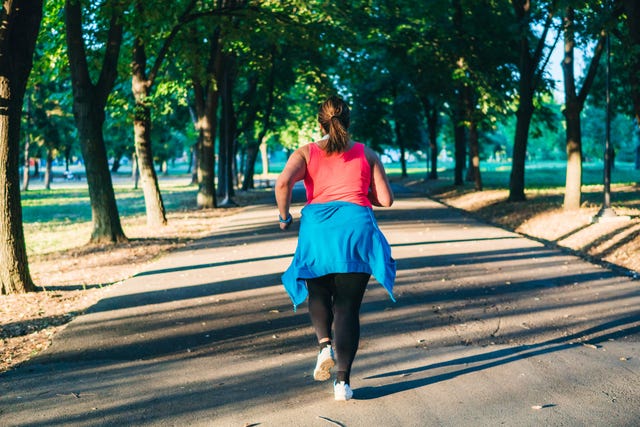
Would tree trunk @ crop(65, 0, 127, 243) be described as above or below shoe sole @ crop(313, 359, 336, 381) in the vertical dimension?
above

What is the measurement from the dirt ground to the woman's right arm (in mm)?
3287

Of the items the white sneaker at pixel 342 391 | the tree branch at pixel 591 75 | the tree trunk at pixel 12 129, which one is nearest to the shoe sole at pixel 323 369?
the white sneaker at pixel 342 391

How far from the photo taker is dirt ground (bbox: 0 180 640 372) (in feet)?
27.2

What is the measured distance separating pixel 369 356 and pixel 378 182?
1765 mm

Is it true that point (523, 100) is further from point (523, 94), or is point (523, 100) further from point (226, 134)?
point (226, 134)

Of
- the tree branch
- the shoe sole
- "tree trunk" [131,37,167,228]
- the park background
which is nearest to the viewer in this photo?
the shoe sole

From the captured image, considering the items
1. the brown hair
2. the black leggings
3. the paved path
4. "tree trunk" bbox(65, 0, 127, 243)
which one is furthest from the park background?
the brown hair

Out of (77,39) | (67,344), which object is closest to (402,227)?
(77,39)

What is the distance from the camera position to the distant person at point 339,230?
204 inches

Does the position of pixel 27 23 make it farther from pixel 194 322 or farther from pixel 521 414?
pixel 521 414

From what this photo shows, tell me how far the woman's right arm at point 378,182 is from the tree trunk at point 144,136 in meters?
14.7

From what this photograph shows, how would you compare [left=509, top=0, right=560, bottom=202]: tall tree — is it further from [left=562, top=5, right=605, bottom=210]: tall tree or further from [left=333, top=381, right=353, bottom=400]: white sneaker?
[left=333, top=381, right=353, bottom=400]: white sneaker

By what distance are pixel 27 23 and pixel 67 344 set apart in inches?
186

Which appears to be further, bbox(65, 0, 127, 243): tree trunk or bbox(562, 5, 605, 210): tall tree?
bbox(562, 5, 605, 210): tall tree
